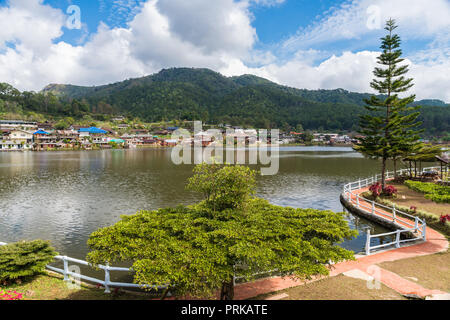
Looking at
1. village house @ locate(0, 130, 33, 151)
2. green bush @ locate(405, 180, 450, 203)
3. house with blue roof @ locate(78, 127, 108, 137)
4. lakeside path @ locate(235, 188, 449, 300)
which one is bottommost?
lakeside path @ locate(235, 188, 449, 300)

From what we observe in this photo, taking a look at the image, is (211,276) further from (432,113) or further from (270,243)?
(432,113)

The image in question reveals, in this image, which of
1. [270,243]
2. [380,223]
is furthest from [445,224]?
[270,243]

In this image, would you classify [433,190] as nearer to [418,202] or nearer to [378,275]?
[418,202]

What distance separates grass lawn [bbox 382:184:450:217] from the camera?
16.5m

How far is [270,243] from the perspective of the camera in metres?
6.00

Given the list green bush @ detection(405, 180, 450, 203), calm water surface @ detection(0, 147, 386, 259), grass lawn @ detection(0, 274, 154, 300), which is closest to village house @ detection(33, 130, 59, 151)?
calm water surface @ detection(0, 147, 386, 259)

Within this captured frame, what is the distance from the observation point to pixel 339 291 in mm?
7281

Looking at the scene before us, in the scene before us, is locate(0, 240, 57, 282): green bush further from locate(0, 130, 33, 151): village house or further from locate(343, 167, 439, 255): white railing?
locate(0, 130, 33, 151): village house

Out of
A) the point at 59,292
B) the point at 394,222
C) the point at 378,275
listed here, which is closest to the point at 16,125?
the point at 59,292

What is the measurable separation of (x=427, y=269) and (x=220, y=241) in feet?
24.6

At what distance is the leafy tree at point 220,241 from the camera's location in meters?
5.39

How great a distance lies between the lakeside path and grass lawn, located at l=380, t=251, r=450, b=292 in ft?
0.91

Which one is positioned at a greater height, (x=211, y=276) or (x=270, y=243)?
(x=270, y=243)
